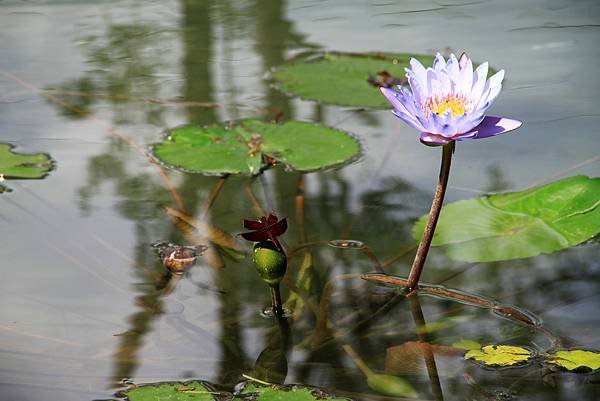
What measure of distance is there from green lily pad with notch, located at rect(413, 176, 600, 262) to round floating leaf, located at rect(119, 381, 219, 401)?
2.20 ft

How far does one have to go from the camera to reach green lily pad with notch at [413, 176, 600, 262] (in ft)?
5.88

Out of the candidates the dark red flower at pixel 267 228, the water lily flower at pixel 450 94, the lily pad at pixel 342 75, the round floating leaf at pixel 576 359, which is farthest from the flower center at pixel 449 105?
the lily pad at pixel 342 75

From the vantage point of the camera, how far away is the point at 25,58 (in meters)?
3.16

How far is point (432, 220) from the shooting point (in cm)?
160

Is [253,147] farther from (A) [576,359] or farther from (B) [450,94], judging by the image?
(A) [576,359]

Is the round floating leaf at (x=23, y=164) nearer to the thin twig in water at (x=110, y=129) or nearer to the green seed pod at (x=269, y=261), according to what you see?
the thin twig in water at (x=110, y=129)

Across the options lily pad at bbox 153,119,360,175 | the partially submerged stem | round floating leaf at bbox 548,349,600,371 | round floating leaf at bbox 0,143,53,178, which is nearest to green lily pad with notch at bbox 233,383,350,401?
the partially submerged stem

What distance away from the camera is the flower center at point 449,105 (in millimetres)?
1556

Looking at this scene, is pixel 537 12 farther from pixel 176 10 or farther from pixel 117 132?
pixel 117 132

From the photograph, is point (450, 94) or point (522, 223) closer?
point (450, 94)

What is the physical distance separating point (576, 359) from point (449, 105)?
1.59ft

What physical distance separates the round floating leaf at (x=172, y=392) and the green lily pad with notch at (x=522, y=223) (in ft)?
2.20

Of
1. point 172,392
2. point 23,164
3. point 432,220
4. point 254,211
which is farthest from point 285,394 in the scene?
point 23,164

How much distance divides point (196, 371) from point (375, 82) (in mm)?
1520
